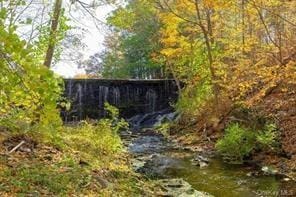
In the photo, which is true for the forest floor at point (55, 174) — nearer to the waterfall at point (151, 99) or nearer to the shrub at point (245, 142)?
the shrub at point (245, 142)

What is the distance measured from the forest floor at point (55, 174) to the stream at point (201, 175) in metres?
0.79

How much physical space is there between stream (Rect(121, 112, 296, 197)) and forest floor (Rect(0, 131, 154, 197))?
788 millimetres

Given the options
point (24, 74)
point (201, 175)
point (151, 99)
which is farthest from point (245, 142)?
point (151, 99)

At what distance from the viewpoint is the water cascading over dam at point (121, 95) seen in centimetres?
3072

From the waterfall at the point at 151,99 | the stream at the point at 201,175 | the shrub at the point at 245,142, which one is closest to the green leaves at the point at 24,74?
the stream at the point at 201,175

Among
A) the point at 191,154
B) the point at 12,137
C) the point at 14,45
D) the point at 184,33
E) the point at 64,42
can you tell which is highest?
the point at 184,33

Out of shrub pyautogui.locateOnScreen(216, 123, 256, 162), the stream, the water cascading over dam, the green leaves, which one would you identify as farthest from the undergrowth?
the water cascading over dam

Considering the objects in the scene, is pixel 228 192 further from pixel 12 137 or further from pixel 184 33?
pixel 184 33

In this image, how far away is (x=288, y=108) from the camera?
14.0 metres

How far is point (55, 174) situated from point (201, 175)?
4363 millimetres

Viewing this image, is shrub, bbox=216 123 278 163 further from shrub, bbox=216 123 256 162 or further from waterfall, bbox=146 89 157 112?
waterfall, bbox=146 89 157 112

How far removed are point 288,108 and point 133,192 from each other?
8.10 metres

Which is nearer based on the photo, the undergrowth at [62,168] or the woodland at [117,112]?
the woodland at [117,112]

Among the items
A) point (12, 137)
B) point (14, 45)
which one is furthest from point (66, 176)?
point (14, 45)
